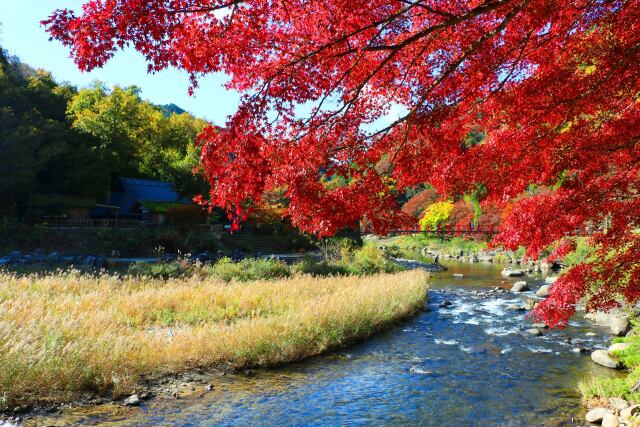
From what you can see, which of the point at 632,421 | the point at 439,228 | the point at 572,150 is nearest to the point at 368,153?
the point at 572,150

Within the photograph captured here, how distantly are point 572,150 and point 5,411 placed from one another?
28.5 ft

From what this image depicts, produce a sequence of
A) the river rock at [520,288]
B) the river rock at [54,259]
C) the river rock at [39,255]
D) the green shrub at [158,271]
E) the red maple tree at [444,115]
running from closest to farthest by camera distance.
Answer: the red maple tree at [444,115] → the green shrub at [158,271] → the river rock at [520,288] → the river rock at [54,259] → the river rock at [39,255]

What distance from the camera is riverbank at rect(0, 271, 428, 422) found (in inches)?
288

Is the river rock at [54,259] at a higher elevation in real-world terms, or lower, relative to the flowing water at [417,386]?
higher

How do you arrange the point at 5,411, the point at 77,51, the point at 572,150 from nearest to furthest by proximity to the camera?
the point at 77,51 → the point at 572,150 → the point at 5,411

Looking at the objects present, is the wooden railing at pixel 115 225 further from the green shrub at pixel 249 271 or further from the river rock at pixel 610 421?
the river rock at pixel 610 421

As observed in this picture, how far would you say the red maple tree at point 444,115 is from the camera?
5391 mm

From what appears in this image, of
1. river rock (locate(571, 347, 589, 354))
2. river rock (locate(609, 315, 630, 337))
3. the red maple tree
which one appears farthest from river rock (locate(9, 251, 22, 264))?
river rock (locate(609, 315, 630, 337))

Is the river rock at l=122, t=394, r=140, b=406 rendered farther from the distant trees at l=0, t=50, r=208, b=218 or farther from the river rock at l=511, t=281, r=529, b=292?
the distant trees at l=0, t=50, r=208, b=218

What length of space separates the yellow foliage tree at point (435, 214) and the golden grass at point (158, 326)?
34126mm

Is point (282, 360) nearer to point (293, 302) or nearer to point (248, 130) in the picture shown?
point (293, 302)

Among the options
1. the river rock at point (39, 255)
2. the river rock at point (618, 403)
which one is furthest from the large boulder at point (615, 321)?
the river rock at point (39, 255)

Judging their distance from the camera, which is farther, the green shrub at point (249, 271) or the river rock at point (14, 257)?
the river rock at point (14, 257)

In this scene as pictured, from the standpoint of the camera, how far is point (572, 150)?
588cm
